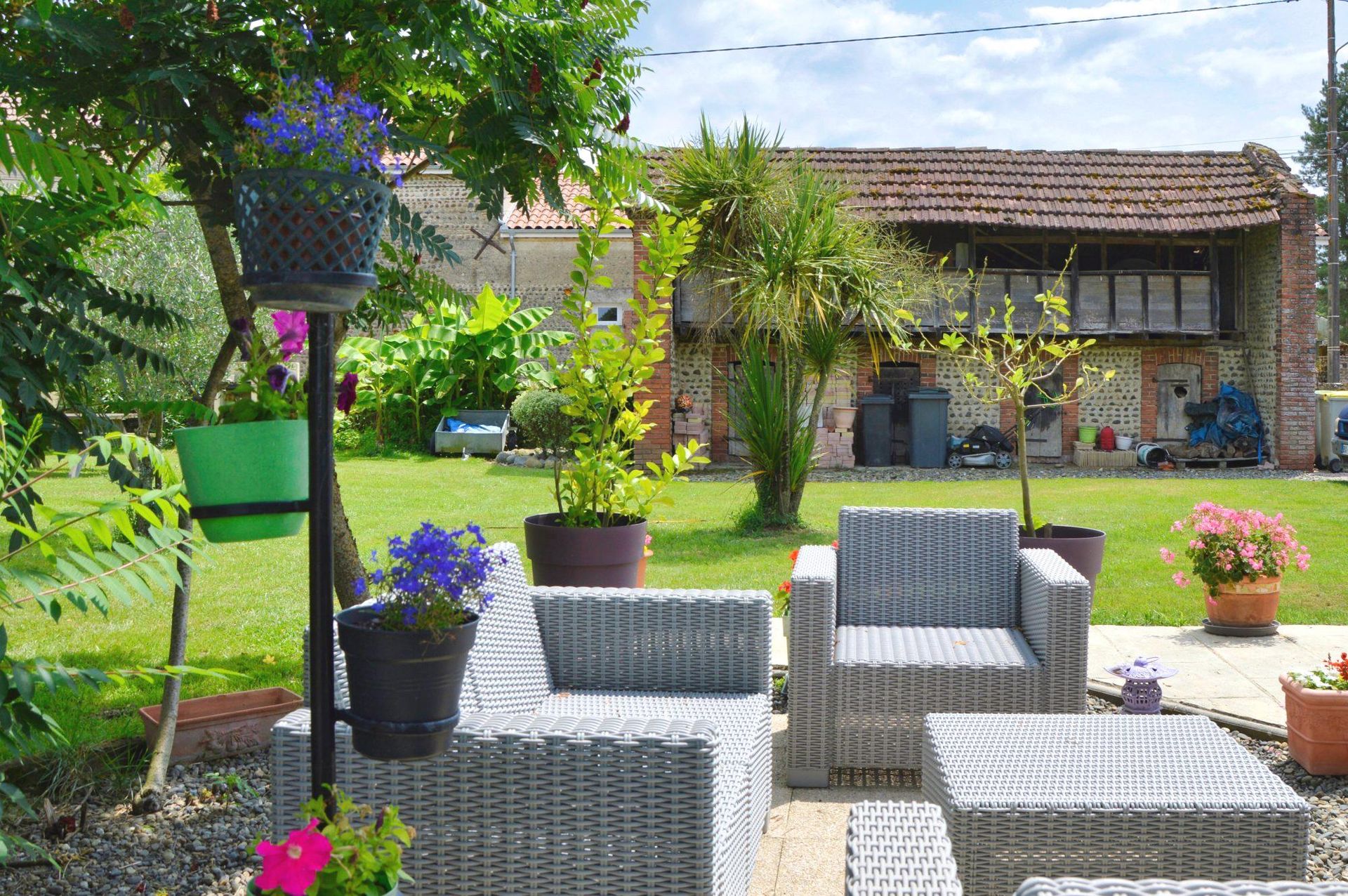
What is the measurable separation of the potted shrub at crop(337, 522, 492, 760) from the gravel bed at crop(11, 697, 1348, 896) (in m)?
1.63

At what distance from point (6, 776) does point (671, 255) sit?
135 inches

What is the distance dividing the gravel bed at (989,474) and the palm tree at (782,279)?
496 centimetres

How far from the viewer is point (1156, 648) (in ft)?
19.2

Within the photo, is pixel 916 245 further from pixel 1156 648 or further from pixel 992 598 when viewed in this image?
pixel 992 598

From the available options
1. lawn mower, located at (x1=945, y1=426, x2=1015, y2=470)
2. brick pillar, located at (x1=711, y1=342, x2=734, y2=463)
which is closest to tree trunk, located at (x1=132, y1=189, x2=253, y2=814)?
brick pillar, located at (x1=711, y1=342, x2=734, y2=463)

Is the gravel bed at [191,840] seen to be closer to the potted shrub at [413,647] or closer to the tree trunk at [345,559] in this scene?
the tree trunk at [345,559]

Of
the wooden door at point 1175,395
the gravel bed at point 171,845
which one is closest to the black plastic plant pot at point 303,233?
the gravel bed at point 171,845

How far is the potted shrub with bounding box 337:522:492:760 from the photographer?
5.63 ft

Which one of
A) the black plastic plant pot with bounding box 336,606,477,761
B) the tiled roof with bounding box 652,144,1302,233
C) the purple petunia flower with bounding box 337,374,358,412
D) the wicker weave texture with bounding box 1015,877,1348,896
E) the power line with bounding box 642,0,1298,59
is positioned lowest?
the wicker weave texture with bounding box 1015,877,1348,896

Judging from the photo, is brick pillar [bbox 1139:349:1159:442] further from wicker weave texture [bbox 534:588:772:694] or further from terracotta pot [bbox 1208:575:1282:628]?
wicker weave texture [bbox 534:588:772:694]

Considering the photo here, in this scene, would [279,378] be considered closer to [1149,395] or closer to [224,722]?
[224,722]

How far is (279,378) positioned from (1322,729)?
3.81 metres

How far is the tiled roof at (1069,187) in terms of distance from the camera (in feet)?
59.7

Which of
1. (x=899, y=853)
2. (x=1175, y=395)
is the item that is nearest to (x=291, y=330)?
(x=899, y=853)
